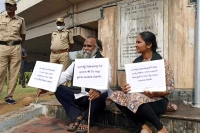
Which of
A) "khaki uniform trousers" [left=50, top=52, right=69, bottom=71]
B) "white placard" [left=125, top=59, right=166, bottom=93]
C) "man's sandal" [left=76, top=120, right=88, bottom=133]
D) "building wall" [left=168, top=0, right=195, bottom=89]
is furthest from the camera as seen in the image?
"khaki uniform trousers" [left=50, top=52, right=69, bottom=71]

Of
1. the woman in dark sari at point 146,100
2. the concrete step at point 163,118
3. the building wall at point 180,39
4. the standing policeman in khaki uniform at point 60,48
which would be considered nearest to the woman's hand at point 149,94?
the woman in dark sari at point 146,100

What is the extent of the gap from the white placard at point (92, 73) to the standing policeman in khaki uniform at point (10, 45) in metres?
1.92

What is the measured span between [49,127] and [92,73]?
1.16 metres

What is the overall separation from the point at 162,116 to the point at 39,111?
214 centimetres

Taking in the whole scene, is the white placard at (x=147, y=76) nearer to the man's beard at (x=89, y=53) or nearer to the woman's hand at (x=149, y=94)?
the woman's hand at (x=149, y=94)

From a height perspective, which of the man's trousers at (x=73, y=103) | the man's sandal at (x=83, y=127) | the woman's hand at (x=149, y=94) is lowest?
the man's sandal at (x=83, y=127)

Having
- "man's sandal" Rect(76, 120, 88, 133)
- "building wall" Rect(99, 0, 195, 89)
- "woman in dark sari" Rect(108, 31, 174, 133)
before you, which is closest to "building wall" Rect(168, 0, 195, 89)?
"building wall" Rect(99, 0, 195, 89)

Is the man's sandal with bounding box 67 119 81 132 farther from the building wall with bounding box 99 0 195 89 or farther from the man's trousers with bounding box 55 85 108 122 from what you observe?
the building wall with bounding box 99 0 195 89

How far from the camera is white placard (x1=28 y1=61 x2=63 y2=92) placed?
9.54 feet

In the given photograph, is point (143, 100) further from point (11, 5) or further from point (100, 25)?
point (11, 5)

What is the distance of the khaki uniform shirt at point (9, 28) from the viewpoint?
4.25 meters

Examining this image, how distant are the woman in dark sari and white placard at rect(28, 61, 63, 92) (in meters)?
0.78

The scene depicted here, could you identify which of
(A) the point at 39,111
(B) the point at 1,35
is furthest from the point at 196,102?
(B) the point at 1,35

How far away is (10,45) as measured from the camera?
4258 millimetres
